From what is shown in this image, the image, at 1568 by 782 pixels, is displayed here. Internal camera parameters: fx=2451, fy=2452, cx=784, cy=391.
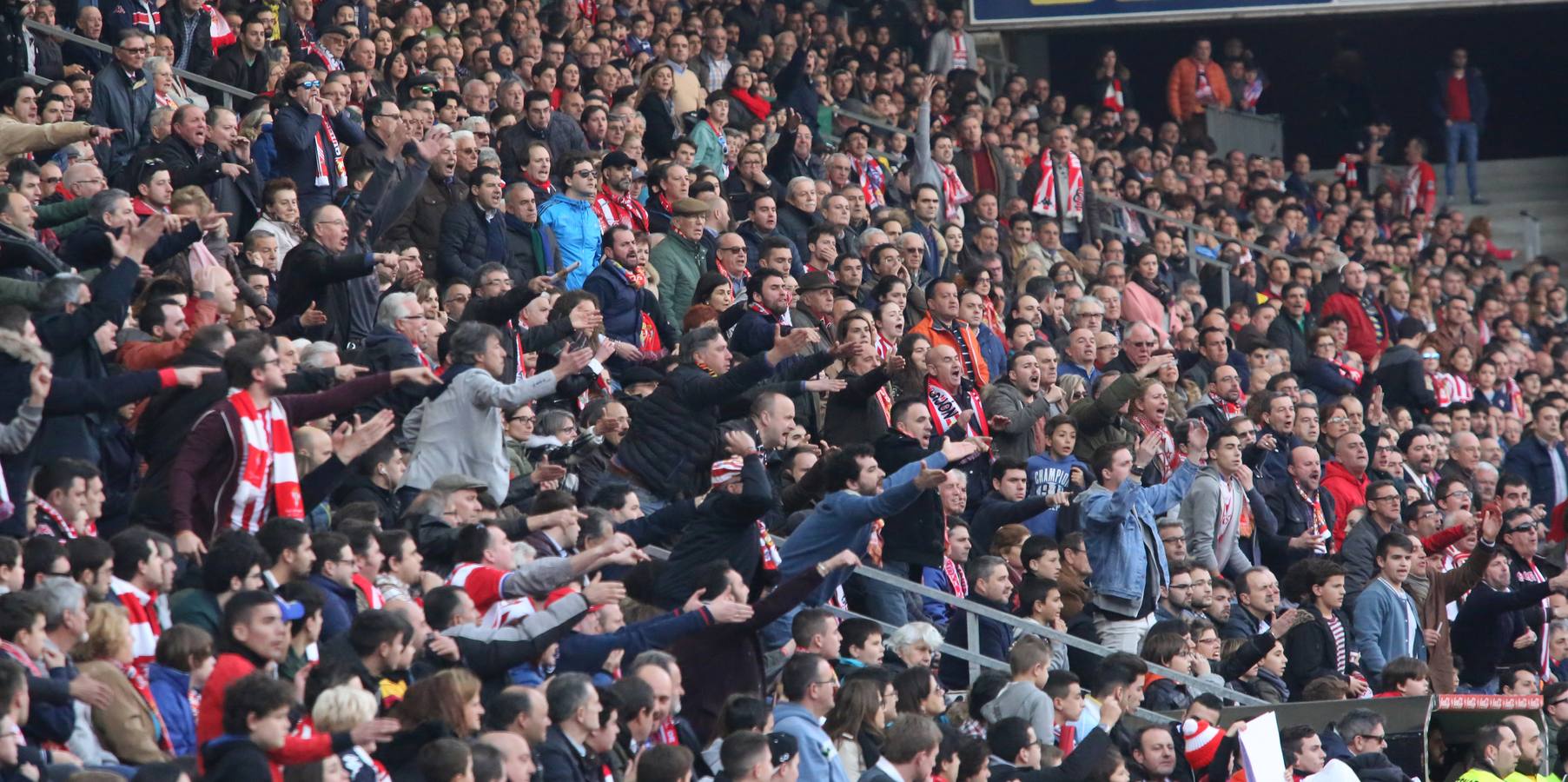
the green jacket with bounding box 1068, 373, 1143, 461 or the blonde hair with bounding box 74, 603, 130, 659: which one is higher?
the blonde hair with bounding box 74, 603, 130, 659

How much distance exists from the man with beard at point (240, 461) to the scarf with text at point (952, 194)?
9.46 meters

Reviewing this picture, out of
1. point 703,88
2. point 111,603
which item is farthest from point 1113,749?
point 703,88

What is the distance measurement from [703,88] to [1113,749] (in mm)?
10543

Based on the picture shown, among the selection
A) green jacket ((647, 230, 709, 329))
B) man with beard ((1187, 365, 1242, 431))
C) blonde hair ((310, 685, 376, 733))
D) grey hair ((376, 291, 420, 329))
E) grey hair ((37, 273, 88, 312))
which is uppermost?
grey hair ((37, 273, 88, 312))

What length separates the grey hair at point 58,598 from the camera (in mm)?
7020

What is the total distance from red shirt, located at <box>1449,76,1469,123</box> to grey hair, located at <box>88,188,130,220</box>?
19.1m

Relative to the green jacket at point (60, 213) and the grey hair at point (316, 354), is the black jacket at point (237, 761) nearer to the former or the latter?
the grey hair at point (316, 354)

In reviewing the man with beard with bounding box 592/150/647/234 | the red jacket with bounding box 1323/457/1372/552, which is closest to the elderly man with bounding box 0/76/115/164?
the man with beard with bounding box 592/150/647/234

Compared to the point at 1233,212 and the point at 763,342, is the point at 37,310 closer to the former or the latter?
the point at 763,342

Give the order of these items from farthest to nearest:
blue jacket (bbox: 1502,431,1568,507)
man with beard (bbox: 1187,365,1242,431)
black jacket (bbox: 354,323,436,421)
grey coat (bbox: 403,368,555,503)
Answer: blue jacket (bbox: 1502,431,1568,507), man with beard (bbox: 1187,365,1242,431), black jacket (bbox: 354,323,436,421), grey coat (bbox: 403,368,555,503)

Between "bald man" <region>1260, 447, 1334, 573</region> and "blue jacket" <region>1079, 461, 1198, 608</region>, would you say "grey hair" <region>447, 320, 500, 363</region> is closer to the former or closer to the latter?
"blue jacket" <region>1079, 461, 1198, 608</region>

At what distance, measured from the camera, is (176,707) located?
7.18 metres

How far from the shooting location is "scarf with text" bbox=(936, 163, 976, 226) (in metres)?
17.9

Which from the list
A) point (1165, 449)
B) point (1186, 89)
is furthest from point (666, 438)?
point (1186, 89)
